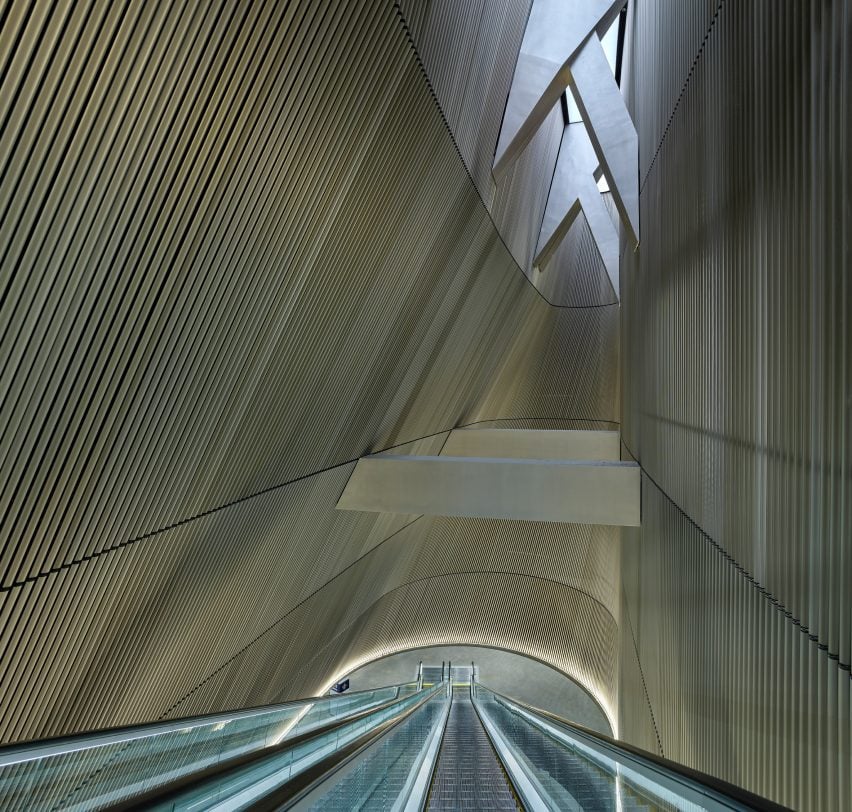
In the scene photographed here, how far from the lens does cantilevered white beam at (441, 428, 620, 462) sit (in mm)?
13617

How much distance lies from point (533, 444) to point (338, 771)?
39.7 feet

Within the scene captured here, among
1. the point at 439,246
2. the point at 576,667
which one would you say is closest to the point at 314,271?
the point at 439,246

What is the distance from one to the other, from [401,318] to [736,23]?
12.9 feet

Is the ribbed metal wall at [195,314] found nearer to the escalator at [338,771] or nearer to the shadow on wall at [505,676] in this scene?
the escalator at [338,771]

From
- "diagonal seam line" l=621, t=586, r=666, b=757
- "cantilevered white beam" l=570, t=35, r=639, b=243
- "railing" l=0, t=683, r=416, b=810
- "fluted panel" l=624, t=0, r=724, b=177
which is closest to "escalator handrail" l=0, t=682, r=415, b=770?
"railing" l=0, t=683, r=416, b=810

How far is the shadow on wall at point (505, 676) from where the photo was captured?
16672 millimetres

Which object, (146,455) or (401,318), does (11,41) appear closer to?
(146,455)

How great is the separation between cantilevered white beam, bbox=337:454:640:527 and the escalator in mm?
3793

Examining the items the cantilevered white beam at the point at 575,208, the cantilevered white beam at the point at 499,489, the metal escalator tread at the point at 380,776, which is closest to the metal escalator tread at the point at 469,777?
the metal escalator tread at the point at 380,776

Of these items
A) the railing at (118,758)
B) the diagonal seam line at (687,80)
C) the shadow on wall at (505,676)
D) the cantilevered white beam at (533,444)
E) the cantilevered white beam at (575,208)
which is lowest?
the railing at (118,758)

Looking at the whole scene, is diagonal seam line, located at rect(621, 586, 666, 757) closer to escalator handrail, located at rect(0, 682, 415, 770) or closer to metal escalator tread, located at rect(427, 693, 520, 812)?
metal escalator tread, located at rect(427, 693, 520, 812)

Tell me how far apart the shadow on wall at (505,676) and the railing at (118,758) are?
1403 cm

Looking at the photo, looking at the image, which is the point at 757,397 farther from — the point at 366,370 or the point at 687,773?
the point at 366,370

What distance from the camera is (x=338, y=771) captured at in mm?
2105
